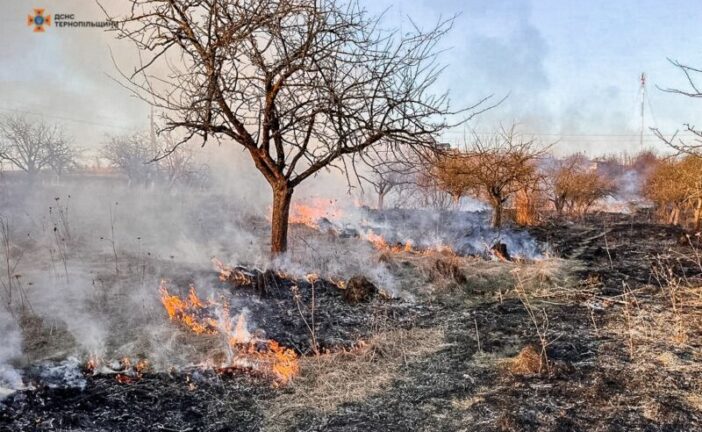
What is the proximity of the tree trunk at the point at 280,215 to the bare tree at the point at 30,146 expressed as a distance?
34.9 meters

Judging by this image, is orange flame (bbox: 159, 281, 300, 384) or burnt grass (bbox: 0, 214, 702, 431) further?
orange flame (bbox: 159, 281, 300, 384)

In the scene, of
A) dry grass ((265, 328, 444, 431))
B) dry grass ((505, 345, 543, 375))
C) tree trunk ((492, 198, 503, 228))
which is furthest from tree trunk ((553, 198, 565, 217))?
dry grass ((505, 345, 543, 375))

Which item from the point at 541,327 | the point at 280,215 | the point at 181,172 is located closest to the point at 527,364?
the point at 541,327

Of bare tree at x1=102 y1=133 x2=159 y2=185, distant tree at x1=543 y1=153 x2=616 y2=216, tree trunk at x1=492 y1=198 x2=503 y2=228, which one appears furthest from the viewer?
bare tree at x1=102 y1=133 x2=159 y2=185

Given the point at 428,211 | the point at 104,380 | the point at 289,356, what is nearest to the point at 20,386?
the point at 104,380

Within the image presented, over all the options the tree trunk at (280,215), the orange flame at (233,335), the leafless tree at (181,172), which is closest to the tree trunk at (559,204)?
the tree trunk at (280,215)

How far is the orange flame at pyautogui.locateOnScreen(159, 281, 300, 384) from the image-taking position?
189 inches

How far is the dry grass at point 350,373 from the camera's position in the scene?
403cm

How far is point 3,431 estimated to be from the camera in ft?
10.9

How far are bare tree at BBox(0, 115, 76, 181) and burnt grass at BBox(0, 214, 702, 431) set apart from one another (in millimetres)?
37309

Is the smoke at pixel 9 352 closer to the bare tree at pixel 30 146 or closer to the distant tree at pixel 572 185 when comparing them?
the distant tree at pixel 572 185

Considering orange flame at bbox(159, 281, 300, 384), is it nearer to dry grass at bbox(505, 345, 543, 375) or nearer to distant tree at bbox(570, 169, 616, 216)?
dry grass at bbox(505, 345, 543, 375)

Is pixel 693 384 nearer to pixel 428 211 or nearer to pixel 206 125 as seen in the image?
pixel 206 125

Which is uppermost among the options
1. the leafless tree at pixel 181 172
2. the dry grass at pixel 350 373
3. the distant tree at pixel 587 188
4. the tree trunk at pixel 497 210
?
the leafless tree at pixel 181 172
